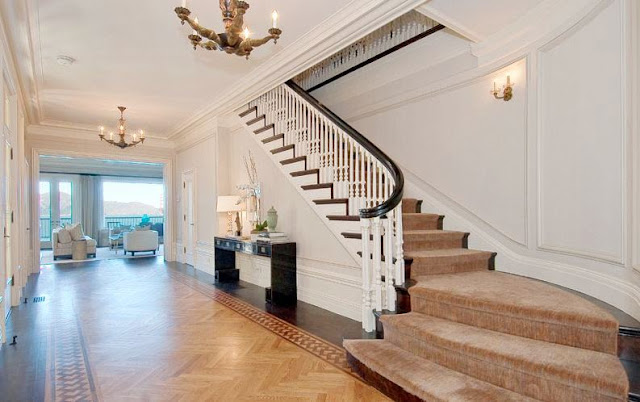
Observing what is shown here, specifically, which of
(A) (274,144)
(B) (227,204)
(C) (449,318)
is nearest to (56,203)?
(B) (227,204)

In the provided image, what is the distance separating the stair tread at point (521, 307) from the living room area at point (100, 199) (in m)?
9.42

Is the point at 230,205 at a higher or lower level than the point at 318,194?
lower

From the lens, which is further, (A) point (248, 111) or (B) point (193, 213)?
(B) point (193, 213)

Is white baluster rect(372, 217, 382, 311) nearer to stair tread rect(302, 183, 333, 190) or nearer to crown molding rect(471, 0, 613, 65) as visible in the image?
stair tread rect(302, 183, 333, 190)

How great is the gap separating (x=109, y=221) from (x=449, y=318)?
15341mm

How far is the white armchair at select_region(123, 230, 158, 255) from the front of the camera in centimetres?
1007

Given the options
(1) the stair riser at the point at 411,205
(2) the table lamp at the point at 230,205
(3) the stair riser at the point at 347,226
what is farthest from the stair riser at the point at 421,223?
(2) the table lamp at the point at 230,205

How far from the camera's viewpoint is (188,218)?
328 inches

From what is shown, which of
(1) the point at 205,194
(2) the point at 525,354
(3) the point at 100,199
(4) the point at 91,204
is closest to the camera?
(2) the point at 525,354

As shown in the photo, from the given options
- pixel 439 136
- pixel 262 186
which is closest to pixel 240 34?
pixel 439 136

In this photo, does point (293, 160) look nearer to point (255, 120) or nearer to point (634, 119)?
point (255, 120)

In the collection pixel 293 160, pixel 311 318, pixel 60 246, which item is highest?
pixel 293 160

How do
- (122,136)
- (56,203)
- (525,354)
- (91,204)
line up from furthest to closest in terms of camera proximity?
(91,204)
(56,203)
(122,136)
(525,354)

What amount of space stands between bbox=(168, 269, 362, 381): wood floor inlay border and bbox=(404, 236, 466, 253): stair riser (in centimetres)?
126
